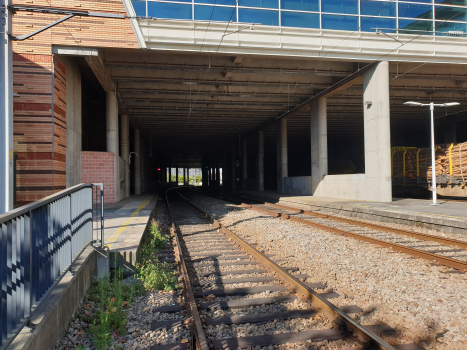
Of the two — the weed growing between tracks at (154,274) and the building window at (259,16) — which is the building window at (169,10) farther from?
the weed growing between tracks at (154,274)

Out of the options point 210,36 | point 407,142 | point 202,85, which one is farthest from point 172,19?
point 407,142

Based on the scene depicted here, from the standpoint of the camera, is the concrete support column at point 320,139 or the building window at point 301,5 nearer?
the building window at point 301,5

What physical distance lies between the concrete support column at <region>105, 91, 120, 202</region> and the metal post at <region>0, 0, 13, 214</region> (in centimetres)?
1215

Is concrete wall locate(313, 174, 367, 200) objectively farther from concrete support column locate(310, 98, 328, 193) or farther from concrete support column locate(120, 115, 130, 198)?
concrete support column locate(120, 115, 130, 198)

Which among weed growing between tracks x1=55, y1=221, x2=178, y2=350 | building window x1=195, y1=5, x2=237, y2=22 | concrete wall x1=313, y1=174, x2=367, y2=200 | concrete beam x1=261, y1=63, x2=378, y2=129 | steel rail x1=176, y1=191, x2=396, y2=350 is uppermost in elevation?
building window x1=195, y1=5, x2=237, y2=22

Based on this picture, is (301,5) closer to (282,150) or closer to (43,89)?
(43,89)

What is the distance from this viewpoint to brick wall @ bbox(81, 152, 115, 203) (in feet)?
56.0

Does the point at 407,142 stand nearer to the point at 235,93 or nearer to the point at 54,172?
the point at 235,93

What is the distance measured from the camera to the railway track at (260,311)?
10.6 ft

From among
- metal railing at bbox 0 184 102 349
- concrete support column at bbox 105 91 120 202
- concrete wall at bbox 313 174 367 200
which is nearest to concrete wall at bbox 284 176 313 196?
concrete wall at bbox 313 174 367 200

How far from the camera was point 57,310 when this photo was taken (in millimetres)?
3266

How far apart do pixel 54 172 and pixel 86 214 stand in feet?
29.5

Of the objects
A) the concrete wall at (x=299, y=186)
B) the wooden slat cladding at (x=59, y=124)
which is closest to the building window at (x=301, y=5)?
the wooden slat cladding at (x=59, y=124)

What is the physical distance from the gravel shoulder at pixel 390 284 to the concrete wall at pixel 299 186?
1733cm
